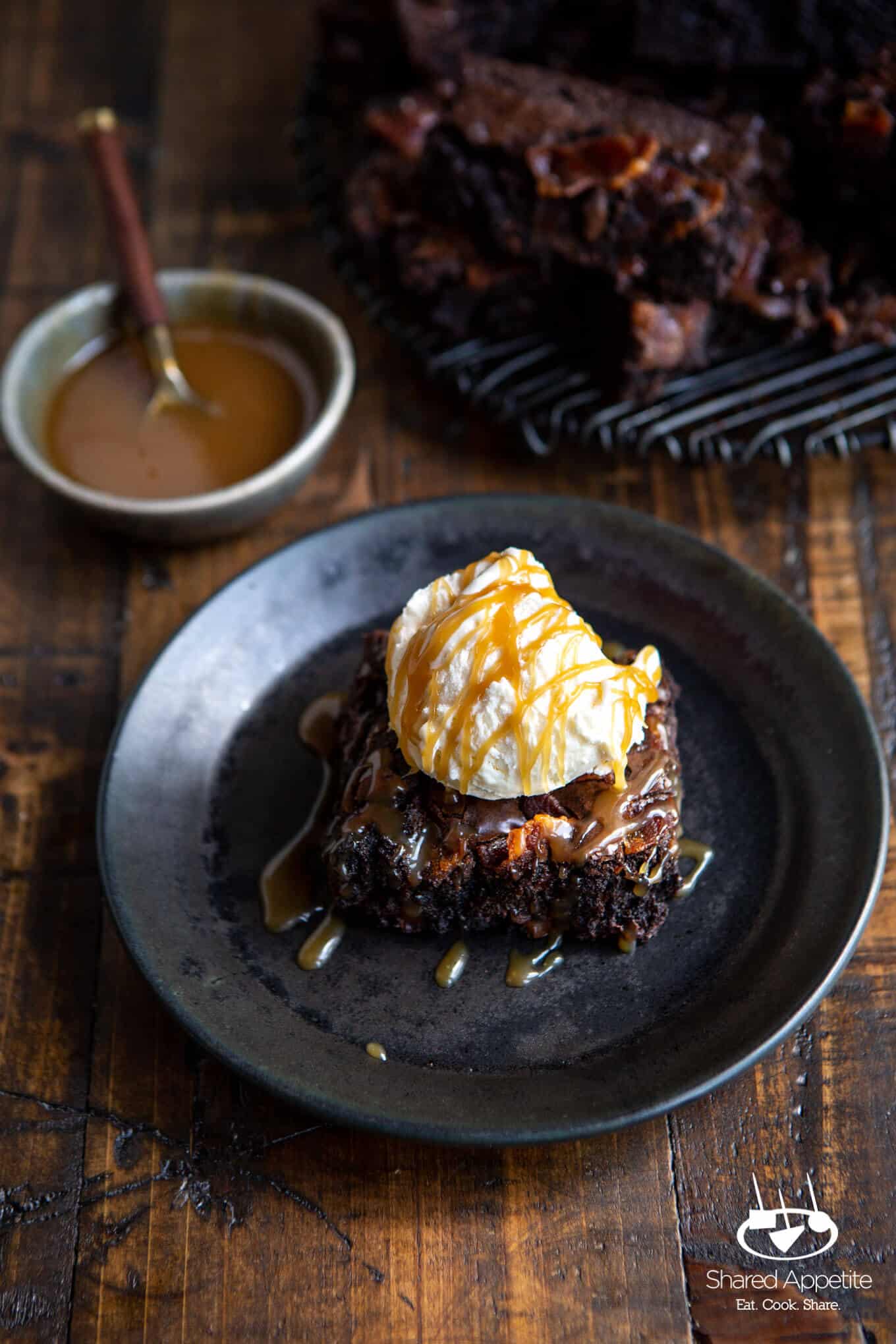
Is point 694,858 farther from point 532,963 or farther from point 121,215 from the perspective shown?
point 121,215


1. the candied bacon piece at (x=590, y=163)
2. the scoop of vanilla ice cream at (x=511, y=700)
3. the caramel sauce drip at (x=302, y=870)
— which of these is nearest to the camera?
the scoop of vanilla ice cream at (x=511, y=700)

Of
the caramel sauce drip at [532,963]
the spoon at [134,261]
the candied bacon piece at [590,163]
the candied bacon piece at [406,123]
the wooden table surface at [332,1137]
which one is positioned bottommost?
the wooden table surface at [332,1137]

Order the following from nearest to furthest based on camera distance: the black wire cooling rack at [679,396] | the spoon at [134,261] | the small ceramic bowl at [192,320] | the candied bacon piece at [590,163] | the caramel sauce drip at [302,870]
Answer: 1. the caramel sauce drip at [302,870]
2. the candied bacon piece at [590,163]
3. the small ceramic bowl at [192,320]
4. the black wire cooling rack at [679,396]
5. the spoon at [134,261]

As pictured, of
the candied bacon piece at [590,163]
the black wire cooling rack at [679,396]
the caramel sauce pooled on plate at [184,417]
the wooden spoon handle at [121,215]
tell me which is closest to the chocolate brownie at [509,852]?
the black wire cooling rack at [679,396]

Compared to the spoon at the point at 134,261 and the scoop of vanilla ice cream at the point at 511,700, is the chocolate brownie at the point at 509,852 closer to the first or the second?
the scoop of vanilla ice cream at the point at 511,700

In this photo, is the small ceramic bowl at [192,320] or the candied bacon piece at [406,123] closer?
the small ceramic bowl at [192,320]

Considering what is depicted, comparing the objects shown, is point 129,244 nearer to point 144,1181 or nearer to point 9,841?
point 9,841

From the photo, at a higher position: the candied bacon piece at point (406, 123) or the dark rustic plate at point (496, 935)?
the candied bacon piece at point (406, 123)

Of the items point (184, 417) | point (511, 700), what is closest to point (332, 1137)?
point (511, 700)

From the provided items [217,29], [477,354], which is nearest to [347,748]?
[477,354]
